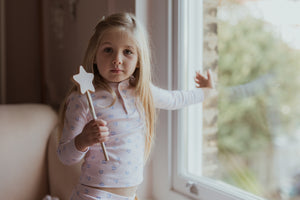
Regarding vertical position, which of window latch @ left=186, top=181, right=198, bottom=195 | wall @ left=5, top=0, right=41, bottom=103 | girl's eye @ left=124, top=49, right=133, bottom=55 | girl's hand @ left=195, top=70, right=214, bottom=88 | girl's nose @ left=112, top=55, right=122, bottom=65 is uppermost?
wall @ left=5, top=0, right=41, bottom=103

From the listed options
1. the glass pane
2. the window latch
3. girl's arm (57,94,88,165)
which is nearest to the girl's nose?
girl's arm (57,94,88,165)

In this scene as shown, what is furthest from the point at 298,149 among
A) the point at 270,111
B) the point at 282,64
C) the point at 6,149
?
the point at 6,149

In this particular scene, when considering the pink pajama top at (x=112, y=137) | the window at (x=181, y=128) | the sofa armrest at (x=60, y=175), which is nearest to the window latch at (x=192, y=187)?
the window at (x=181, y=128)

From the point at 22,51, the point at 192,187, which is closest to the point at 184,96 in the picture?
the point at 192,187

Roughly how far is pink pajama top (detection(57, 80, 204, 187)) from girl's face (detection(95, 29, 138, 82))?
0.05 m

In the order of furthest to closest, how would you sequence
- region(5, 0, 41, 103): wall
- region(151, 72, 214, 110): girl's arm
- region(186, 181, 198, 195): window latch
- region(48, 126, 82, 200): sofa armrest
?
region(5, 0, 41, 103): wall < region(48, 126, 82, 200): sofa armrest < region(186, 181, 198, 195): window latch < region(151, 72, 214, 110): girl's arm

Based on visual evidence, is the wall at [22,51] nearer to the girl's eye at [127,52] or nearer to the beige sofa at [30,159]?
the beige sofa at [30,159]

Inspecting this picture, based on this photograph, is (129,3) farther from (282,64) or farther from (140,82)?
(282,64)

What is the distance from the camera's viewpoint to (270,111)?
1936mm

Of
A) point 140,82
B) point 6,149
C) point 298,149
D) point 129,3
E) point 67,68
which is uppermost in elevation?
point 129,3

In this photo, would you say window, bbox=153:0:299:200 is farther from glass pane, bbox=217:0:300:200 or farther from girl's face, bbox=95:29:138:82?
glass pane, bbox=217:0:300:200

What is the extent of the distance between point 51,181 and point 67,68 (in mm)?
527

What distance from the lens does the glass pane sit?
1590 millimetres

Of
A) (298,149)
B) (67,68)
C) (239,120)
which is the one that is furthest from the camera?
(239,120)
